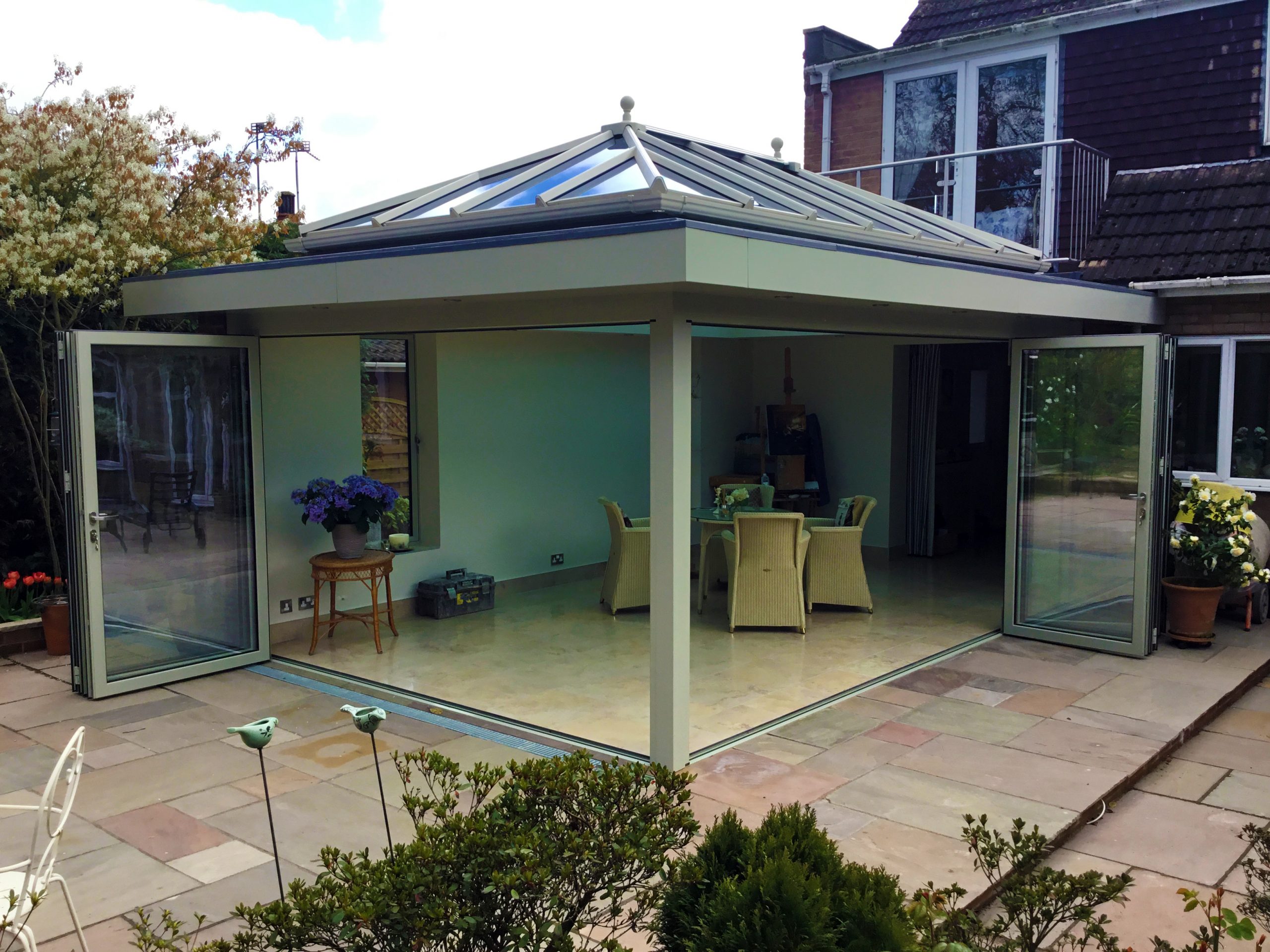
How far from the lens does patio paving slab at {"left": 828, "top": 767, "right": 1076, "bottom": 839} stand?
455 centimetres

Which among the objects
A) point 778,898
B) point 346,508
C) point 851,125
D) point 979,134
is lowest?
point 778,898

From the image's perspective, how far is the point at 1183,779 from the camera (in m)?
5.27

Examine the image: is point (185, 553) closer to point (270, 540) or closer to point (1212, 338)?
point (270, 540)

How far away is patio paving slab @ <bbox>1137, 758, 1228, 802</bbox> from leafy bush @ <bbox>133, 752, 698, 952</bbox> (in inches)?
133

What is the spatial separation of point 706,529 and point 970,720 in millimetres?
3293

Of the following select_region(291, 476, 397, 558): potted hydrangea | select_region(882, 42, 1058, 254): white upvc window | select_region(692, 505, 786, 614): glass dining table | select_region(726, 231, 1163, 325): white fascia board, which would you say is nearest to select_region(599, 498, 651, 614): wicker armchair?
select_region(692, 505, 786, 614): glass dining table

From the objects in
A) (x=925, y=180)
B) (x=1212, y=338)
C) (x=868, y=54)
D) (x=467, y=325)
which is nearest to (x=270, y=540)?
(x=467, y=325)

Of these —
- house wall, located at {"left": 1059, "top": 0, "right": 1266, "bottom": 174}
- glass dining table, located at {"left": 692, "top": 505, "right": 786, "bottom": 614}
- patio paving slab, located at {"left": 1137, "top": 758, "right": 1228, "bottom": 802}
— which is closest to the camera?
patio paving slab, located at {"left": 1137, "top": 758, "right": 1228, "bottom": 802}

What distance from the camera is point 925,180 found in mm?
11711

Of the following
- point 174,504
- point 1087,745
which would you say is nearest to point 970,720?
point 1087,745

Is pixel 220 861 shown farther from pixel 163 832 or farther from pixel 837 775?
pixel 837 775

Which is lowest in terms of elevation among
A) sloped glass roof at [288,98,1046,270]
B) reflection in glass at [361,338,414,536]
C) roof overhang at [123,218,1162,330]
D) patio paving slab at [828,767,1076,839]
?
patio paving slab at [828,767,1076,839]

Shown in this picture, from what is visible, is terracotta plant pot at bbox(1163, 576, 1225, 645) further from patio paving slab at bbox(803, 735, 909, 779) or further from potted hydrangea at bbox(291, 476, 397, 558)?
potted hydrangea at bbox(291, 476, 397, 558)

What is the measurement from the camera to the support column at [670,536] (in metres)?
4.86
